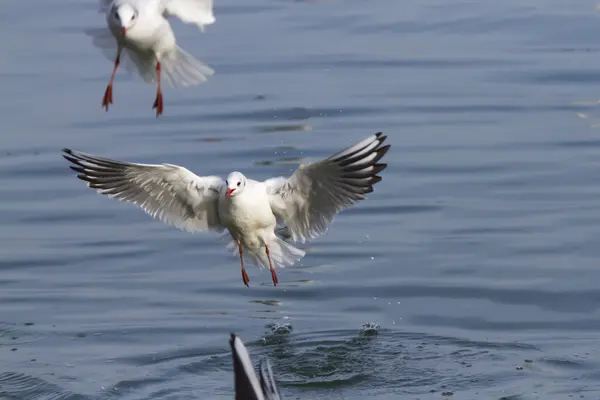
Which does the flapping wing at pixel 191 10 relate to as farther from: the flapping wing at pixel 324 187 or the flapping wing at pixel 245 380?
the flapping wing at pixel 245 380

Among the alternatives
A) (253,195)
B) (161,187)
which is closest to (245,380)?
(253,195)

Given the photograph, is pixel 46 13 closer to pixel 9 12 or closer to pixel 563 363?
pixel 9 12

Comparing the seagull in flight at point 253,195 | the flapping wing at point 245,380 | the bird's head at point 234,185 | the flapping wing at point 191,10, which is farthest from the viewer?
the flapping wing at point 191,10

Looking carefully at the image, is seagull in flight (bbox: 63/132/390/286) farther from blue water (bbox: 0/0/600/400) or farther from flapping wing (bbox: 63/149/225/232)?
blue water (bbox: 0/0/600/400)

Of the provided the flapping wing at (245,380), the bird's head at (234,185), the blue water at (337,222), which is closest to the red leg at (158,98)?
the bird's head at (234,185)

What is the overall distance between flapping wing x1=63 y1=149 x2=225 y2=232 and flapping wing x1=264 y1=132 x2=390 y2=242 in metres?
0.40

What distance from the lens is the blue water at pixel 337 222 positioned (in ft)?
27.6

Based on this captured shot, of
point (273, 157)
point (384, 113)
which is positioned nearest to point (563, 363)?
point (273, 157)

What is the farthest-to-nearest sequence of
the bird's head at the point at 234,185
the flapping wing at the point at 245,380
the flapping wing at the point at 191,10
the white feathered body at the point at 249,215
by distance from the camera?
the flapping wing at the point at 191,10
the white feathered body at the point at 249,215
the bird's head at the point at 234,185
the flapping wing at the point at 245,380

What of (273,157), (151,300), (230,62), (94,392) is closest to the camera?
(94,392)

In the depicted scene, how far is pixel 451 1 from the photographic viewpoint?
19438 mm

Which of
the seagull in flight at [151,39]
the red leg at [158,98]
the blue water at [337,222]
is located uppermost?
the seagull in flight at [151,39]

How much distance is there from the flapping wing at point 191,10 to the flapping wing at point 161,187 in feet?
3.01

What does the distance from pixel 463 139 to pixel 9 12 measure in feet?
26.7
